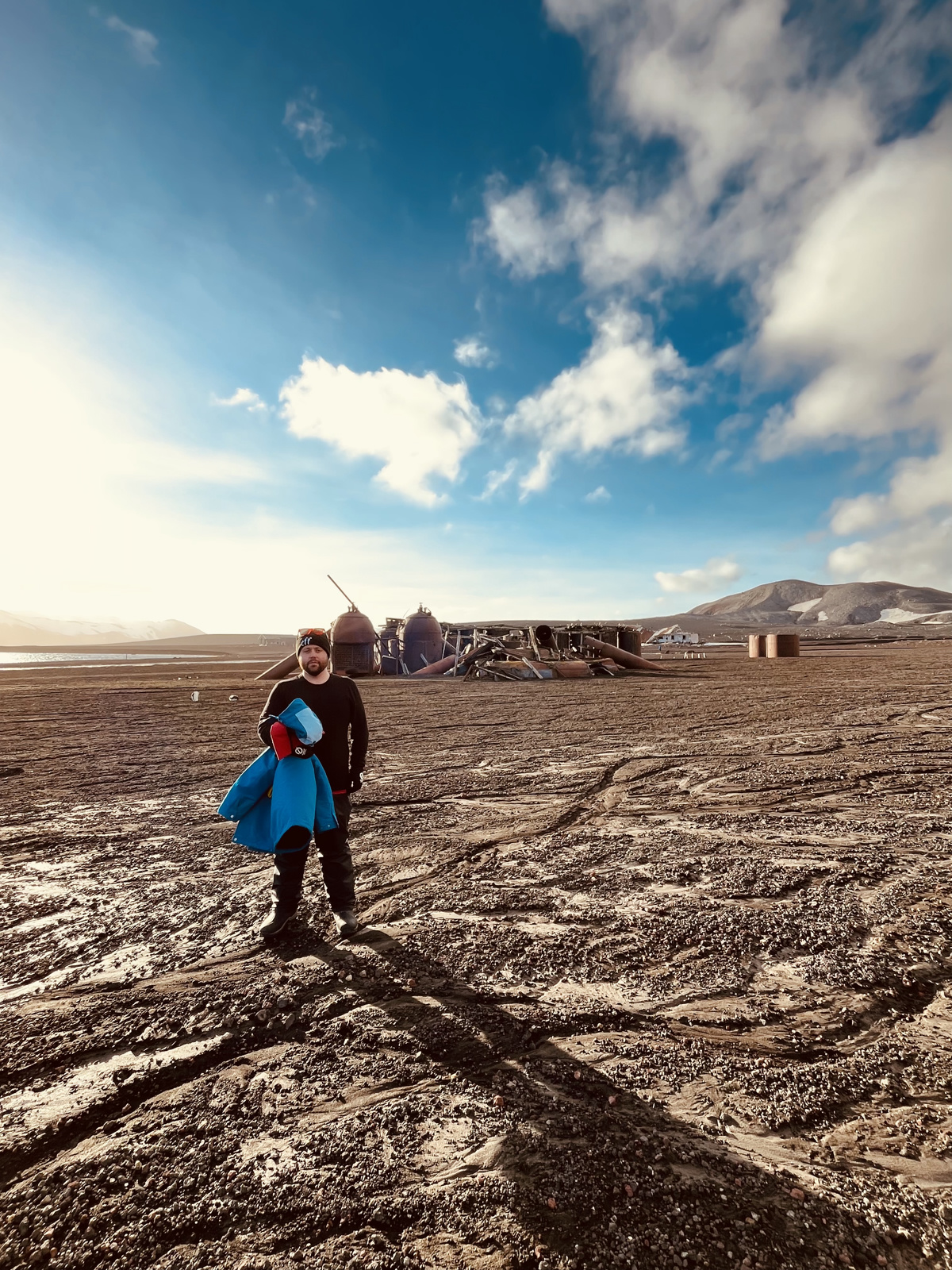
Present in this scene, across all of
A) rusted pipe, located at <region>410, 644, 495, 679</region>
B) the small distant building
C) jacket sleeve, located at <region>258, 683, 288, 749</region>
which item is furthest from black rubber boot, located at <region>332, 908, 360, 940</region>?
the small distant building

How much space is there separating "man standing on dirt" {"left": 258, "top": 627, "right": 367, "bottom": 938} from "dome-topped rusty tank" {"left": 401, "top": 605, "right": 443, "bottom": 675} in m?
24.3

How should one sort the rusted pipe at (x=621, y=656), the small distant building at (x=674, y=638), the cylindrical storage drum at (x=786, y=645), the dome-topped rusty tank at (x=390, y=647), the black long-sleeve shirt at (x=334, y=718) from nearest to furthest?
1. the black long-sleeve shirt at (x=334, y=718)
2. the rusted pipe at (x=621, y=656)
3. the dome-topped rusty tank at (x=390, y=647)
4. the cylindrical storage drum at (x=786, y=645)
5. the small distant building at (x=674, y=638)

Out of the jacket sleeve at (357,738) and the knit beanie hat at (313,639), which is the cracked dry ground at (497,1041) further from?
the knit beanie hat at (313,639)

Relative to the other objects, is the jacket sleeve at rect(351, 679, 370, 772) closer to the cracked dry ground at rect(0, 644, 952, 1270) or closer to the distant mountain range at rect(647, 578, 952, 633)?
the cracked dry ground at rect(0, 644, 952, 1270)

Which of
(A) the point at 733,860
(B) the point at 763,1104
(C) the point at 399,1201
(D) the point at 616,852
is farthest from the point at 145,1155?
(A) the point at 733,860

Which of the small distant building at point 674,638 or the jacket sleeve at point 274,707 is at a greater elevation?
the jacket sleeve at point 274,707

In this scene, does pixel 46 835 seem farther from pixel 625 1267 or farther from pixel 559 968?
pixel 625 1267

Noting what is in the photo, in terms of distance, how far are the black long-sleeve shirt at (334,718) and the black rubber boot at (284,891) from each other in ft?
1.76

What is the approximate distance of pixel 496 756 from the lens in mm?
8359

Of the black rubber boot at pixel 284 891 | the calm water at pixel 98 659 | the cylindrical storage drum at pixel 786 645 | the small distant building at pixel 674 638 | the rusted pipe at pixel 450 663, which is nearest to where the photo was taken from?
the black rubber boot at pixel 284 891

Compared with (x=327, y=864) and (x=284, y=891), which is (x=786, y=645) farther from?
(x=284, y=891)

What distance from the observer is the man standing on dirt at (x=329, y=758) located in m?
3.50

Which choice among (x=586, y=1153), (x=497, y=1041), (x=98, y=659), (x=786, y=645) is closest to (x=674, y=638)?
(x=786, y=645)

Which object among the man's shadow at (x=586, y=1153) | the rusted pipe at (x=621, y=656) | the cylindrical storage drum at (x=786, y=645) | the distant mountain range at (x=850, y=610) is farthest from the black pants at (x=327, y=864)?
the distant mountain range at (x=850, y=610)
